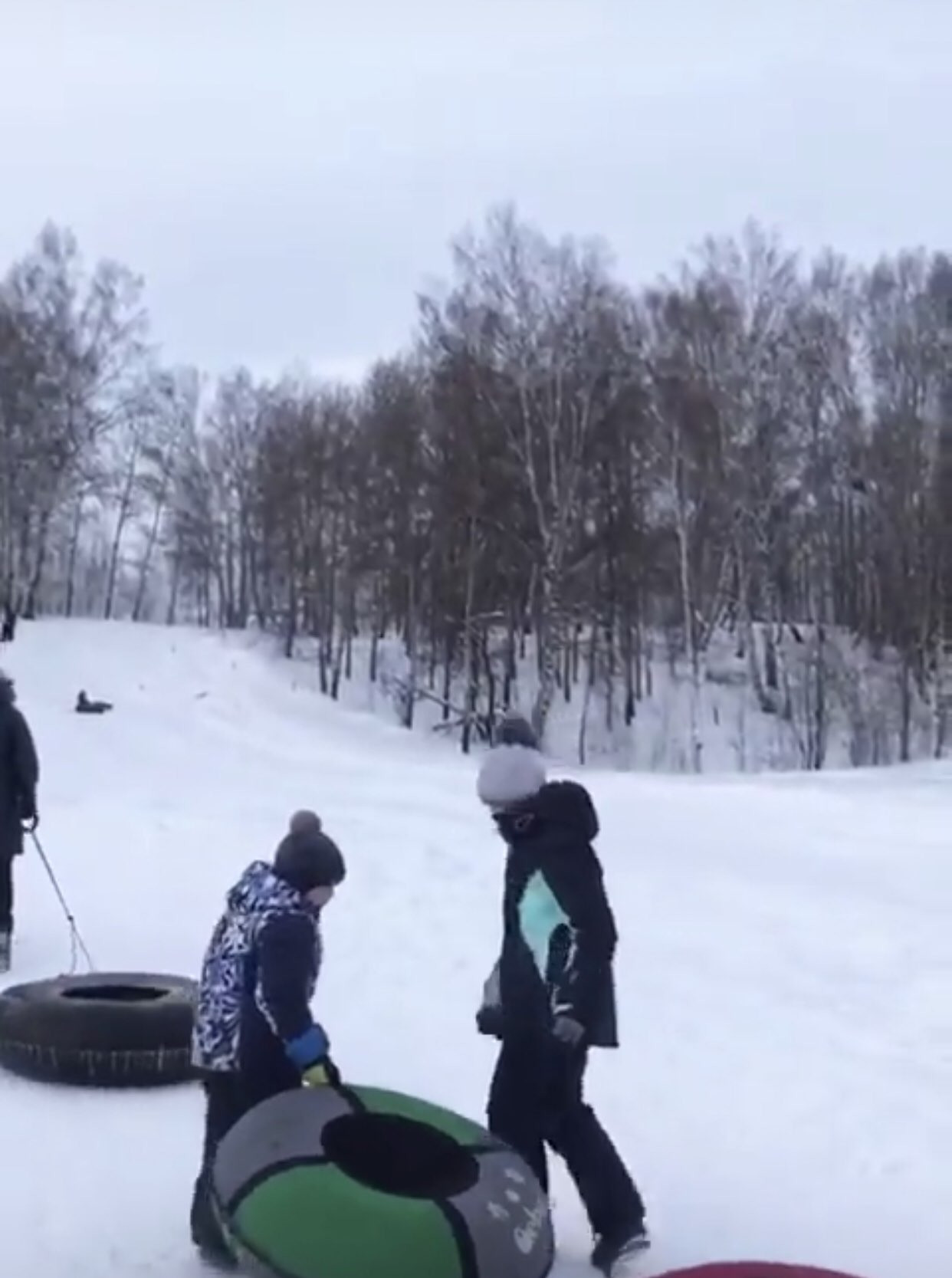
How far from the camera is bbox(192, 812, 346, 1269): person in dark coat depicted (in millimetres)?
4160

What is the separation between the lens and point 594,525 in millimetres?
31969

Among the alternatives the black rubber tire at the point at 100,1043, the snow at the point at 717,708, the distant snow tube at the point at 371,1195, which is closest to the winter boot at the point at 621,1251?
the distant snow tube at the point at 371,1195

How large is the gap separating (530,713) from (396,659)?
6.58 metres

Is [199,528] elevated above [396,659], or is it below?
above

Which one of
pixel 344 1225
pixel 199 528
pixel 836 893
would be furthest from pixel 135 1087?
pixel 199 528

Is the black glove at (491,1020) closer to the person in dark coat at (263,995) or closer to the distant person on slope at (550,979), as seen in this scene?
the distant person on slope at (550,979)

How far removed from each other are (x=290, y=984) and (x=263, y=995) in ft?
0.29

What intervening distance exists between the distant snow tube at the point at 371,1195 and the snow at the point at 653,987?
0.45 m

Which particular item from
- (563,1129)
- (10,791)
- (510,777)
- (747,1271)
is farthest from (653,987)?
(747,1271)

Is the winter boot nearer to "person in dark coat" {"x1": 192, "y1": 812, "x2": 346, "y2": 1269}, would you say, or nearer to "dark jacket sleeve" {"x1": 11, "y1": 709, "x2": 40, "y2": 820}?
"person in dark coat" {"x1": 192, "y1": 812, "x2": 346, "y2": 1269}

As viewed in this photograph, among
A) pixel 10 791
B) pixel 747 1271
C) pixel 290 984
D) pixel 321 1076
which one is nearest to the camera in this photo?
pixel 747 1271

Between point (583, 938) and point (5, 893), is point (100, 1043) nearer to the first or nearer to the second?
point (5, 893)

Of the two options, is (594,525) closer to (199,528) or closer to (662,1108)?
(199,528)

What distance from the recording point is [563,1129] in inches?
177
